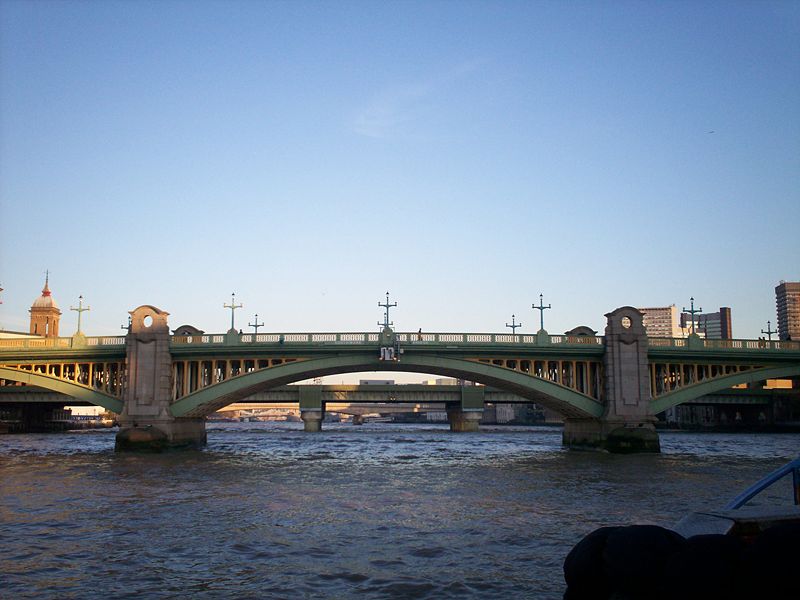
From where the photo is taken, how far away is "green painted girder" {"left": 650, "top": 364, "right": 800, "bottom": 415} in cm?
6309

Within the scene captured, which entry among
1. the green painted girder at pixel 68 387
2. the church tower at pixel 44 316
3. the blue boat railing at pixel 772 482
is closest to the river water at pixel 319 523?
the blue boat railing at pixel 772 482

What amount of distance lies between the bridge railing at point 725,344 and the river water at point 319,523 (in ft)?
57.8

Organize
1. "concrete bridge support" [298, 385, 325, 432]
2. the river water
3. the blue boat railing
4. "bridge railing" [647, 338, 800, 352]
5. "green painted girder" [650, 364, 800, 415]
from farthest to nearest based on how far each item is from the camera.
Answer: "concrete bridge support" [298, 385, 325, 432] < "bridge railing" [647, 338, 800, 352] < "green painted girder" [650, 364, 800, 415] < the river water < the blue boat railing

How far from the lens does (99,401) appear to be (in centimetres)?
6412

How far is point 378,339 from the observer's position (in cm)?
6303

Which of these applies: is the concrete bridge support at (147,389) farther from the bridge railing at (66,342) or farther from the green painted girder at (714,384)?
the green painted girder at (714,384)

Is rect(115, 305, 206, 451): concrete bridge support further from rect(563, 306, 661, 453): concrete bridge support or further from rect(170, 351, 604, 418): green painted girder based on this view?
rect(563, 306, 661, 453): concrete bridge support

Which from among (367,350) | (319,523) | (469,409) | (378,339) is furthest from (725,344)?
(469,409)

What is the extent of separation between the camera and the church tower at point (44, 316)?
7490 inches

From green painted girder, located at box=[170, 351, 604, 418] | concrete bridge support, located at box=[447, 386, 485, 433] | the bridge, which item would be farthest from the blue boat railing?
concrete bridge support, located at box=[447, 386, 485, 433]

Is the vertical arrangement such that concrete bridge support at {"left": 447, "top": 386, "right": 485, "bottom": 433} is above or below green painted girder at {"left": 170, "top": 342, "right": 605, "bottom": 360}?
below

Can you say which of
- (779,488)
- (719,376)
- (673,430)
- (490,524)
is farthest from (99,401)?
(673,430)

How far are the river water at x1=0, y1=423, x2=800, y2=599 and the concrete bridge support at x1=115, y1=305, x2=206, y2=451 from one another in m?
11.8

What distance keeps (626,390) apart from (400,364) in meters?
18.6
